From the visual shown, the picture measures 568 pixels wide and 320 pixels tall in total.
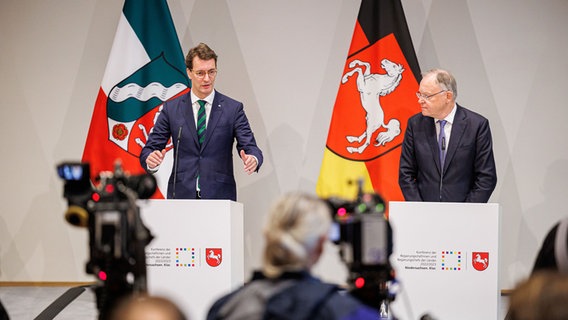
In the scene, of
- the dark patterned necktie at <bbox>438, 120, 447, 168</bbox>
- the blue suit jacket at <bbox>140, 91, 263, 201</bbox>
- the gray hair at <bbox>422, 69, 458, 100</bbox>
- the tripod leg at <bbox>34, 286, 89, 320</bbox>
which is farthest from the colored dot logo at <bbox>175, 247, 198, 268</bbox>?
the gray hair at <bbox>422, 69, 458, 100</bbox>

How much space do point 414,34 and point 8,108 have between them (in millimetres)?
3831

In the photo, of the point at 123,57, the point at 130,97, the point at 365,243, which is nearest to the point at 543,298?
the point at 365,243

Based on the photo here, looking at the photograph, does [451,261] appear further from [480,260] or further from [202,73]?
[202,73]

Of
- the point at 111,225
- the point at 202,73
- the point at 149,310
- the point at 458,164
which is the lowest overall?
the point at 149,310

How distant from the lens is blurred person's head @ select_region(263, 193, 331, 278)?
7.31ft

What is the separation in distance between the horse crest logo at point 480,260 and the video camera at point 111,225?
2.28 m

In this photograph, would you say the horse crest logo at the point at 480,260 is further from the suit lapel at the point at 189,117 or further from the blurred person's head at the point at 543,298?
the blurred person's head at the point at 543,298

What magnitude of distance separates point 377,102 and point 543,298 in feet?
14.6

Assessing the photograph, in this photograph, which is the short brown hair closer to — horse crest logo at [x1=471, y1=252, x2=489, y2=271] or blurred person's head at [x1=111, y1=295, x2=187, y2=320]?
horse crest logo at [x1=471, y1=252, x2=489, y2=271]

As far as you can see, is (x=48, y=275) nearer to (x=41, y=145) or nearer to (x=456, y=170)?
(x=41, y=145)

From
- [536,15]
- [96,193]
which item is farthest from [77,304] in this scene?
[536,15]

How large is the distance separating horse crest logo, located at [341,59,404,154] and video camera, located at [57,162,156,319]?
11.3 ft

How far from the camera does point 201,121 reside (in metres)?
5.40

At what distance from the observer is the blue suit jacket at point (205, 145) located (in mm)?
5316
